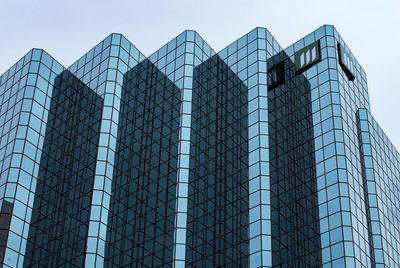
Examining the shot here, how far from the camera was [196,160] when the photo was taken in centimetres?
8838

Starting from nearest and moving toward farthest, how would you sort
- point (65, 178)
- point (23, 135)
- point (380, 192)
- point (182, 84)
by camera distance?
point (23, 135), point (65, 178), point (380, 192), point (182, 84)

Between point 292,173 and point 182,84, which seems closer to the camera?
point 292,173

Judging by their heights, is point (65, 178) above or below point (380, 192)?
below

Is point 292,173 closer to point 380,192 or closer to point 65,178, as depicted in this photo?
point 380,192

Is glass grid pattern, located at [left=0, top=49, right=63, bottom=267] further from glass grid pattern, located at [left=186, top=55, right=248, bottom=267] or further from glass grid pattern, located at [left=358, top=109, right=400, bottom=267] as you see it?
glass grid pattern, located at [left=358, top=109, right=400, bottom=267]

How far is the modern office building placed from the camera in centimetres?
7919


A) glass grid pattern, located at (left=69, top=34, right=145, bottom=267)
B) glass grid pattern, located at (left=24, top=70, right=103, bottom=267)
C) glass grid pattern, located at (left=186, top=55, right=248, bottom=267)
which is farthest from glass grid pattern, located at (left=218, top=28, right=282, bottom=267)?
glass grid pattern, located at (left=24, top=70, right=103, bottom=267)

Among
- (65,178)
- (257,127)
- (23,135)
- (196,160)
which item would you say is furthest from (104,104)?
(257,127)

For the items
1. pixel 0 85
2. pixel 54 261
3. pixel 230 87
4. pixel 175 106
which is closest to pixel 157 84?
pixel 175 106

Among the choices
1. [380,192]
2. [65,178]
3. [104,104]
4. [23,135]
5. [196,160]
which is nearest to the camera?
[23,135]

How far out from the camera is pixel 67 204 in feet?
273

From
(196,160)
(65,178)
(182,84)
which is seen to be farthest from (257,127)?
(65,178)

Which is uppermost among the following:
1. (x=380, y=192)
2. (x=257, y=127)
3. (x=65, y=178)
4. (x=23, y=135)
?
(x=257, y=127)

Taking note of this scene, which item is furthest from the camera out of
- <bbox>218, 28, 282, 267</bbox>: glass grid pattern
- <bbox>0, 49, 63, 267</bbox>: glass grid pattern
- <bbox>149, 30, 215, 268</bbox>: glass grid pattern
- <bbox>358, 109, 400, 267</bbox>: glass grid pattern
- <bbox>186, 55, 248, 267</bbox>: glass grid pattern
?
<bbox>358, 109, 400, 267</bbox>: glass grid pattern
